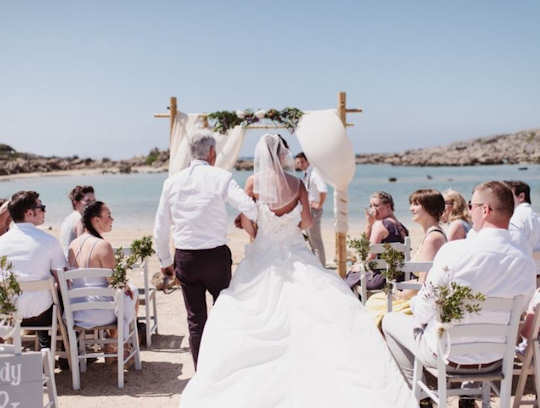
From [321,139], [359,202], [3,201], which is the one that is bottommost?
[359,202]

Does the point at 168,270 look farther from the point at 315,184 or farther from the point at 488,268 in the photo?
the point at 315,184

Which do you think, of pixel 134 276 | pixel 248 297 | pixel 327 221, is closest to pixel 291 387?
pixel 248 297

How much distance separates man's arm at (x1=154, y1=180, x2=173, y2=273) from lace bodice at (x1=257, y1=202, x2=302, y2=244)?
74 centimetres

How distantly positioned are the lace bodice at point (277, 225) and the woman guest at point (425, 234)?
1045 mm

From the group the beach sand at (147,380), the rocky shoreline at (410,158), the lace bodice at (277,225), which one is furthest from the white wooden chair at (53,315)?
the rocky shoreline at (410,158)

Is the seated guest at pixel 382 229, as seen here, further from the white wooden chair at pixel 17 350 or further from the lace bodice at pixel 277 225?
the white wooden chair at pixel 17 350

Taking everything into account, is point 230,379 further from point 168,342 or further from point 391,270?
point 168,342

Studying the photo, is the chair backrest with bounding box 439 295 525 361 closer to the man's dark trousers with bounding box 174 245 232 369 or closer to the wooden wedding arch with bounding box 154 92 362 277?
the man's dark trousers with bounding box 174 245 232 369

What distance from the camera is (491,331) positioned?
9.30ft

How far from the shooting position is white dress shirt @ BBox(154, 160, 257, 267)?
3.97 meters

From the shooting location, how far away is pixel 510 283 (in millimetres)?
2826

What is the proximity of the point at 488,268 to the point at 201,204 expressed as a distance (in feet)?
7.07

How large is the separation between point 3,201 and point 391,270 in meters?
4.20

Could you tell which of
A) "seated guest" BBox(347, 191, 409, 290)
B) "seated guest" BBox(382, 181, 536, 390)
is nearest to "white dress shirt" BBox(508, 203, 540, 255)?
"seated guest" BBox(347, 191, 409, 290)
